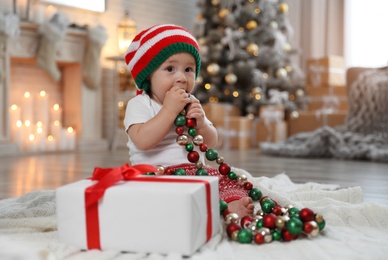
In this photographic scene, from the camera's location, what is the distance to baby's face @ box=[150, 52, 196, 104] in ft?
4.23

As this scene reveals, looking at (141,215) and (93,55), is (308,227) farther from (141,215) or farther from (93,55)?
(93,55)

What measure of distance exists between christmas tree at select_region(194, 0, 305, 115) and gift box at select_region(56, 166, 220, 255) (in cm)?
355

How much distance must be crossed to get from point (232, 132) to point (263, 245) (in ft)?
11.0

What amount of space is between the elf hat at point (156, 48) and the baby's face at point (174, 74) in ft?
0.04

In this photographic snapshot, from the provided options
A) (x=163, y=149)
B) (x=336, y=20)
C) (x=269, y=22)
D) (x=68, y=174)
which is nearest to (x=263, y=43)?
(x=269, y=22)

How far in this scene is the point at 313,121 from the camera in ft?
15.2

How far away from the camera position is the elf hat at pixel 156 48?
50.6 inches

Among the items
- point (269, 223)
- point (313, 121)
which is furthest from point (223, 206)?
point (313, 121)

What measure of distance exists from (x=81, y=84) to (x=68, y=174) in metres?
2.02

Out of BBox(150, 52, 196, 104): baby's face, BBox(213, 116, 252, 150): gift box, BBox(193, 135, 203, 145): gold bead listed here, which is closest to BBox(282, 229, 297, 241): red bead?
BBox(193, 135, 203, 145): gold bead

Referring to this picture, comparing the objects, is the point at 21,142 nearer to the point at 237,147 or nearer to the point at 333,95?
the point at 237,147

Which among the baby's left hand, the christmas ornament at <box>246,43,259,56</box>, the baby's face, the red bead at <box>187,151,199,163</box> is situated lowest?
the red bead at <box>187,151,199,163</box>

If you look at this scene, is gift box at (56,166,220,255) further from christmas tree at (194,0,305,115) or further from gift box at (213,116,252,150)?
christmas tree at (194,0,305,115)

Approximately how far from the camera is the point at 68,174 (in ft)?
7.73
